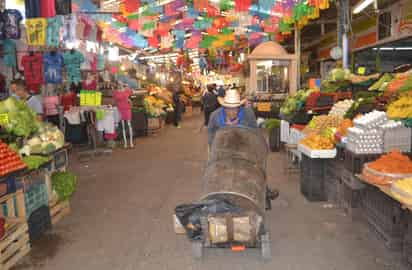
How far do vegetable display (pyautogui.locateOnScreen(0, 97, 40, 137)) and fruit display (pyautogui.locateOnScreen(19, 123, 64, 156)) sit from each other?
0.48 feet

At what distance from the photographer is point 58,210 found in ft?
17.7

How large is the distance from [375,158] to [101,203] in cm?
408

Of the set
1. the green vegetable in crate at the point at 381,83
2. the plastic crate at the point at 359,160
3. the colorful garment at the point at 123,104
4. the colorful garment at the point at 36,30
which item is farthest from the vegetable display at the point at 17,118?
the green vegetable in crate at the point at 381,83

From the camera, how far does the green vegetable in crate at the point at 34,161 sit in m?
4.64

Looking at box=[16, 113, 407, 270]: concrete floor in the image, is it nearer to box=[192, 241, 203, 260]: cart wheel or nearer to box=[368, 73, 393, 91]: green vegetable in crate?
box=[192, 241, 203, 260]: cart wheel

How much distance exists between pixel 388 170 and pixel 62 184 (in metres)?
4.28

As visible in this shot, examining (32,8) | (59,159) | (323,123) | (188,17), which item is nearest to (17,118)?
(59,159)

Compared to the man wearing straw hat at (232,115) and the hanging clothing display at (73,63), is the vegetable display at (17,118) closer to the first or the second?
the man wearing straw hat at (232,115)

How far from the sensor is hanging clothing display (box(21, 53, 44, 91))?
8.82 meters

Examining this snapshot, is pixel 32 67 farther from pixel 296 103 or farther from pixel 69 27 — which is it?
pixel 296 103

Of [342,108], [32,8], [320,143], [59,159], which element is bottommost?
[59,159]

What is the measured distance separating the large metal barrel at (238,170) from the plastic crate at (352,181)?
49.9 inches

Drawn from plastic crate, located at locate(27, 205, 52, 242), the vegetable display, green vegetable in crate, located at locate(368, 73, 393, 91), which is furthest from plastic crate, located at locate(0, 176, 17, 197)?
green vegetable in crate, located at locate(368, 73, 393, 91)

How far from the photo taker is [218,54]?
29.3m
